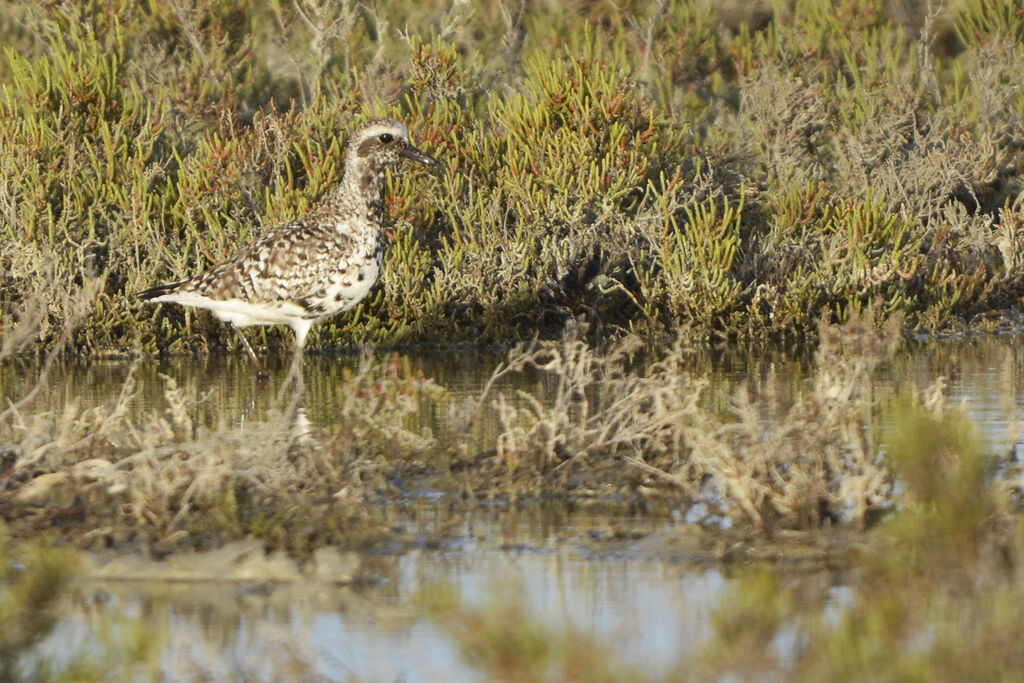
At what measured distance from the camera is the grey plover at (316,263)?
11.1 m

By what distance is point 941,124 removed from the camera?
16.5 meters

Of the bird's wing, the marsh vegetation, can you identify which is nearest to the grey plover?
the bird's wing

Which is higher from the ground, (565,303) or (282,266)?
(282,266)

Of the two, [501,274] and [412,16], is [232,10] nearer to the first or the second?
[412,16]

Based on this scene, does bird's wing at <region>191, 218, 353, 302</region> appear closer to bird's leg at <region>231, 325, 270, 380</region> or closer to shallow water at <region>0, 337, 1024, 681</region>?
bird's leg at <region>231, 325, 270, 380</region>

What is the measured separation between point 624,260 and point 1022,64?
5.45 meters

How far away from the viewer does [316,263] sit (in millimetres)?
11094

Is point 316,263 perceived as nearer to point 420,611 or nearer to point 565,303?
point 565,303

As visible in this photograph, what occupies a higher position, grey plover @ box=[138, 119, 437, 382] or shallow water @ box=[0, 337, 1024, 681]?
grey plover @ box=[138, 119, 437, 382]

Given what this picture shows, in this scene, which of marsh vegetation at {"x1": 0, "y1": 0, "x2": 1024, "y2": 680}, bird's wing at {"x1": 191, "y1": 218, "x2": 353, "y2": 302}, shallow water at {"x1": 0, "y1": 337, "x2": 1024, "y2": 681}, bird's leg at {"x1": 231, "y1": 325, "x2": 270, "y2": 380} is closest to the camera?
shallow water at {"x1": 0, "y1": 337, "x2": 1024, "y2": 681}

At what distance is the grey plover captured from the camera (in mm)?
11133

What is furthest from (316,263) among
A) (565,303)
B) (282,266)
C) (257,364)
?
(565,303)

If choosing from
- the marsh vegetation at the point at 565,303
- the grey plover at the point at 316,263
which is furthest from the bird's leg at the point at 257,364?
the marsh vegetation at the point at 565,303

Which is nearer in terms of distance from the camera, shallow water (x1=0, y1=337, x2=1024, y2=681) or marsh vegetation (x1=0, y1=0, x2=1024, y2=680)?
shallow water (x1=0, y1=337, x2=1024, y2=681)
